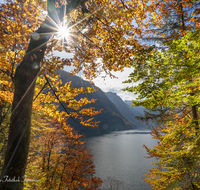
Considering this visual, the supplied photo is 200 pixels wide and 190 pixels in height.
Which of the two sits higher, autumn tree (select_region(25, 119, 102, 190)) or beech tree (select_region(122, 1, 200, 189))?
beech tree (select_region(122, 1, 200, 189))

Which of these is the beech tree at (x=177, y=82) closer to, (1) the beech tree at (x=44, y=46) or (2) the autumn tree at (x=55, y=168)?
(1) the beech tree at (x=44, y=46)

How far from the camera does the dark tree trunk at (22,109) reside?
2.51m

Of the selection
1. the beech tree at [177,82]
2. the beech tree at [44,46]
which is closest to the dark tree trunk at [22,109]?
the beech tree at [44,46]

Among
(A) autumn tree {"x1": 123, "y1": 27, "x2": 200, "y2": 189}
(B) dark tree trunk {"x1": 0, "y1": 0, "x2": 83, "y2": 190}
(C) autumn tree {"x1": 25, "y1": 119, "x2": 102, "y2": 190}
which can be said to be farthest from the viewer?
(C) autumn tree {"x1": 25, "y1": 119, "x2": 102, "y2": 190}

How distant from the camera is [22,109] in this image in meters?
2.84

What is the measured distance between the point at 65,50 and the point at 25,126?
366cm

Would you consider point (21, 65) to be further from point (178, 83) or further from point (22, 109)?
point (178, 83)

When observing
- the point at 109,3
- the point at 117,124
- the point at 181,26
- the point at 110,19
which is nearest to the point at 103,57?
the point at 110,19

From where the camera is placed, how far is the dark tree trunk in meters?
2.51

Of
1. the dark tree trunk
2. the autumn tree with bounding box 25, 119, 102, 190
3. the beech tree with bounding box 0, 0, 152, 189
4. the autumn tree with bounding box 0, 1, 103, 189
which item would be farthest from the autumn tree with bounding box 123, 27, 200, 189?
the autumn tree with bounding box 25, 119, 102, 190

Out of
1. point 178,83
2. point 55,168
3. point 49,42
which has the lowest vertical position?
point 55,168

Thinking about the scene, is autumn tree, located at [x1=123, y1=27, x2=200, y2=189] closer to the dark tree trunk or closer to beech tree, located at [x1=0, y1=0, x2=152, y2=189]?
beech tree, located at [x1=0, y1=0, x2=152, y2=189]

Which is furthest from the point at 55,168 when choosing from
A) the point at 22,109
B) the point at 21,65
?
the point at 21,65

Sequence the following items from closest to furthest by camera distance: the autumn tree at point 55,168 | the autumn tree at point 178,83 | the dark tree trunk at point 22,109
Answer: the dark tree trunk at point 22,109 → the autumn tree at point 178,83 → the autumn tree at point 55,168
